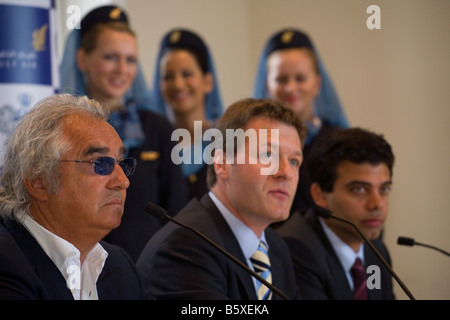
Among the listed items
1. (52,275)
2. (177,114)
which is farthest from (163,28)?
(52,275)

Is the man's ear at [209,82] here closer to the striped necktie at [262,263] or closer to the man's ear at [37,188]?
the striped necktie at [262,263]

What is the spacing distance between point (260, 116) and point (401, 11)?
1.12m

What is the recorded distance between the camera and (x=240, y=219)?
1970mm

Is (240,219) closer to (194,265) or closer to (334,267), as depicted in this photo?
(194,265)

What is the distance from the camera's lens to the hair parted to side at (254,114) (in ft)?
6.57

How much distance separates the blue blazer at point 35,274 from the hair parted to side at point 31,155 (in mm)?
59

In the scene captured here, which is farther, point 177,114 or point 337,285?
point 177,114

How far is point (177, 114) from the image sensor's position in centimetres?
348

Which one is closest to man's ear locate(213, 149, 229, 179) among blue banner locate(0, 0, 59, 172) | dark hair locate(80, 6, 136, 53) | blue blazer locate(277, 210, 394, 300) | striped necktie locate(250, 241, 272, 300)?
striped necktie locate(250, 241, 272, 300)

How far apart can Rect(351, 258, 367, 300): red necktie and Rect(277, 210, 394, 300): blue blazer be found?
31 mm

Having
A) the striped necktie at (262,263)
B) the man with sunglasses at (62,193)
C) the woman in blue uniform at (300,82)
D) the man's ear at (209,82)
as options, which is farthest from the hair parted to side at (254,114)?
the man's ear at (209,82)

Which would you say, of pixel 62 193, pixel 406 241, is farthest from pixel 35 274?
pixel 406 241

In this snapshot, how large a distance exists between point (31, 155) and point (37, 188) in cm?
8
